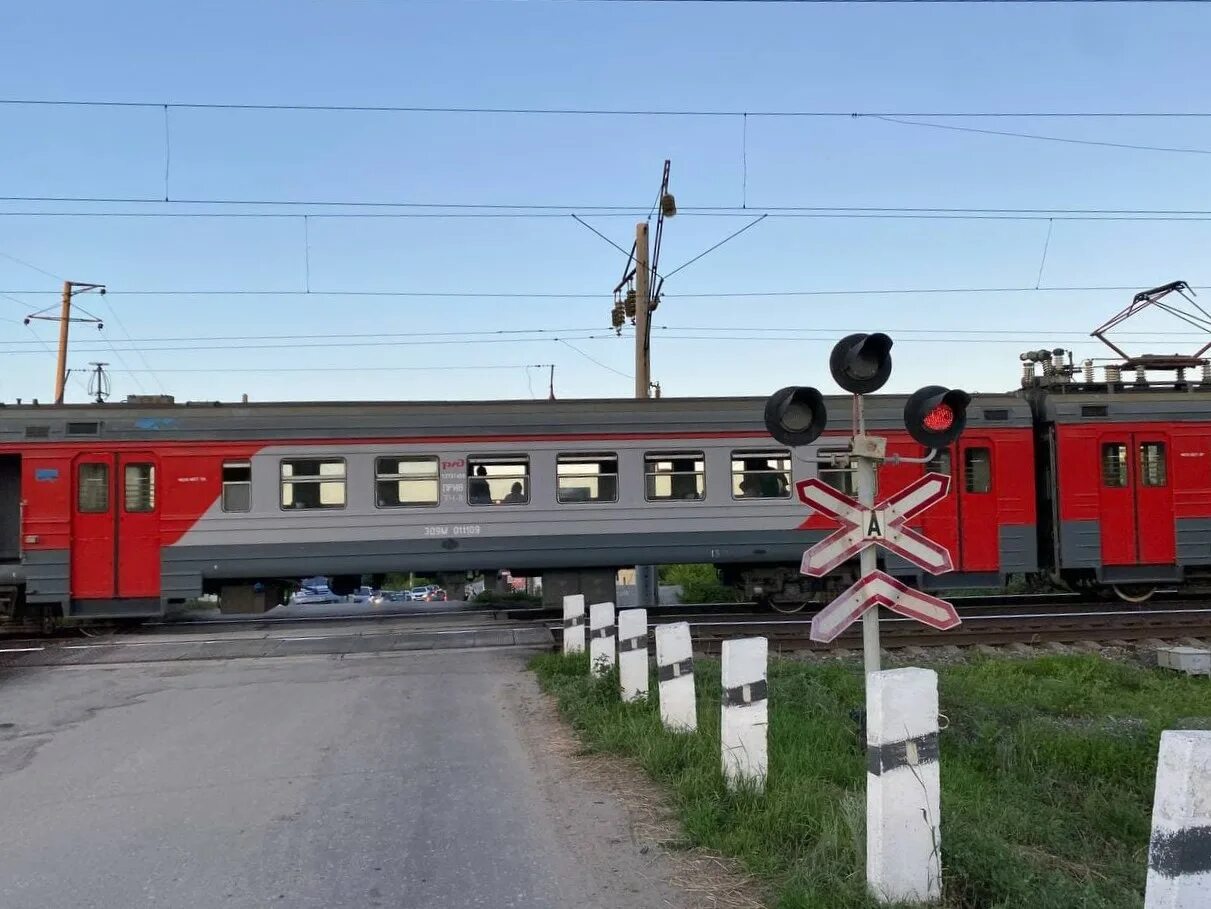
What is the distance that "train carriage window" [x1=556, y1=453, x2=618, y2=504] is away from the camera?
14.3 meters

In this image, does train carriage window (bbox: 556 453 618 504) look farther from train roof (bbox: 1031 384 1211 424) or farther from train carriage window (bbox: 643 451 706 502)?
train roof (bbox: 1031 384 1211 424)

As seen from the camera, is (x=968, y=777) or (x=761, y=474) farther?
(x=761, y=474)

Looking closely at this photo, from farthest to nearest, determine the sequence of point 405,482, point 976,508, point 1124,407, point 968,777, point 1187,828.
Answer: point 1124,407, point 976,508, point 405,482, point 968,777, point 1187,828

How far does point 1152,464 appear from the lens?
15.1 meters

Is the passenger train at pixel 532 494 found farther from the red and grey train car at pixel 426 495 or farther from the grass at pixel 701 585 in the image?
the grass at pixel 701 585

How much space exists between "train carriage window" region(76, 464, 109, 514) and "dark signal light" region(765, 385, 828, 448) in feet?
36.7

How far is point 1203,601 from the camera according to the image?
15.4 meters

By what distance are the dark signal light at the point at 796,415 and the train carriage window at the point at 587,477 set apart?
8512 millimetres

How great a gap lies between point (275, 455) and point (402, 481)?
1815mm

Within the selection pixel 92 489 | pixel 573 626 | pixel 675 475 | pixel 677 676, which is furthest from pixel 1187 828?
pixel 92 489

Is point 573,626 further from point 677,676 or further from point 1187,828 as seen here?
point 1187,828

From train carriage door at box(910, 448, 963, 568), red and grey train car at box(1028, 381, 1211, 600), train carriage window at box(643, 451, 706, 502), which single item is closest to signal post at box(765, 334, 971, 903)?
train carriage window at box(643, 451, 706, 502)

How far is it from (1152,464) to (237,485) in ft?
44.9

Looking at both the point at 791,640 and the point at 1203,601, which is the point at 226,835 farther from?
the point at 1203,601
